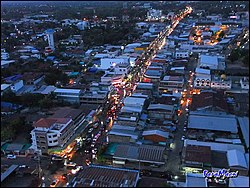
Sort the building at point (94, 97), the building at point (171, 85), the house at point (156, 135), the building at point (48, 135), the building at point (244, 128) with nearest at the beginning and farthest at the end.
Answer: the building at point (48, 135), the building at point (244, 128), the house at point (156, 135), the building at point (94, 97), the building at point (171, 85)

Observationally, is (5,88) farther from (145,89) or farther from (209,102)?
(209,102)

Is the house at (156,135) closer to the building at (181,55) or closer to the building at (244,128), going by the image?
the building at (244,128)

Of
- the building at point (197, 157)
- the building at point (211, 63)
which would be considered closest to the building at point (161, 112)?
the building at point (197, 157)

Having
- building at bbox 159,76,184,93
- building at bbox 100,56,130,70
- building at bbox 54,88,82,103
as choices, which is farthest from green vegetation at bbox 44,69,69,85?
building at bbox 159,76,184,93

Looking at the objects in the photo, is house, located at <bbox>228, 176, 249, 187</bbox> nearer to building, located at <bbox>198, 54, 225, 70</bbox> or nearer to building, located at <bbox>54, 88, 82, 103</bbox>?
building, located at <bbox>54, 88, 82, 103</bbox>

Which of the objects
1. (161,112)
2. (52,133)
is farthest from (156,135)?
(52,133)

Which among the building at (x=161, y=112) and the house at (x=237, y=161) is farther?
the building at (x=161, y=112)
